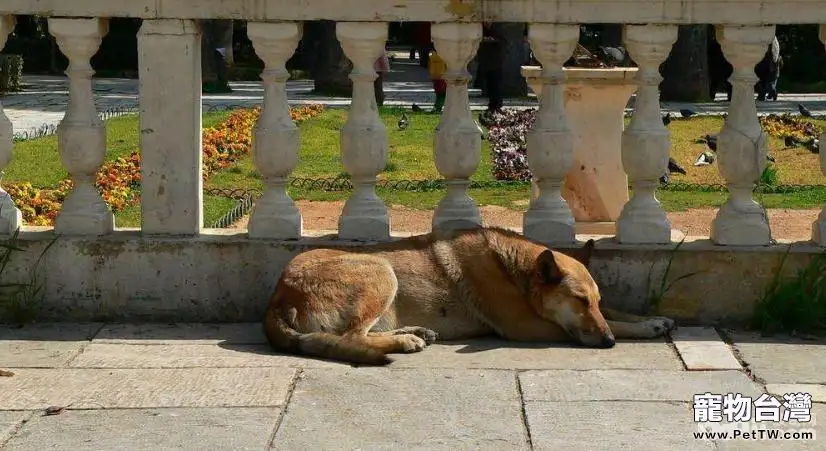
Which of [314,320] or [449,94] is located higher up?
[449,94]

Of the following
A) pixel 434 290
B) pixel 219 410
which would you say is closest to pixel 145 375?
pixel 219 410

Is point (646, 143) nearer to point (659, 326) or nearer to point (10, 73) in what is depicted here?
point (659, 326)

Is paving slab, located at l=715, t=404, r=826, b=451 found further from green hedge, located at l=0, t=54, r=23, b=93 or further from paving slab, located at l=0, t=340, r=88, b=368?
green hedge, located at l=0, t=54, r=23, b=93

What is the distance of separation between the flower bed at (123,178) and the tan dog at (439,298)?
3.36 m

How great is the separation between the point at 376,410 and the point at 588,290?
1.44 meters

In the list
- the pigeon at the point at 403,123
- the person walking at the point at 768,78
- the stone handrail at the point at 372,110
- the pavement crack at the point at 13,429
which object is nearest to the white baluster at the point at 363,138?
the stone handrail at the point at 372,110

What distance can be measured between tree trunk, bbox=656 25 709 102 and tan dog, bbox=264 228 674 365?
22.5 metres

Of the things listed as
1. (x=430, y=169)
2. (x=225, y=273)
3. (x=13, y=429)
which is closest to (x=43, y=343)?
(x=225, y=273)

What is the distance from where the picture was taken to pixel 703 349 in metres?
6.02

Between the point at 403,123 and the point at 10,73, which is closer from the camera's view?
the point at 403,123

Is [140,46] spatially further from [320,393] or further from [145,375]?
[320,393]

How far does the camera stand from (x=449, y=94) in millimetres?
6531

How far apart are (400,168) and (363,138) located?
767 cm

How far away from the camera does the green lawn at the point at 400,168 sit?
11.7 meters
